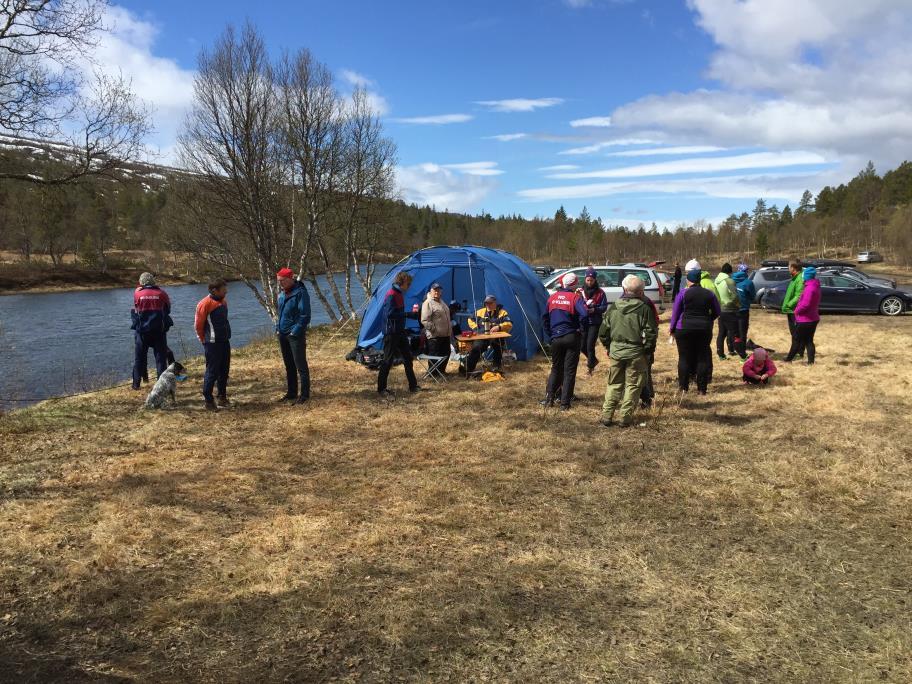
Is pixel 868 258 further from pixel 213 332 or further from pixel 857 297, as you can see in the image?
pixel 213 332

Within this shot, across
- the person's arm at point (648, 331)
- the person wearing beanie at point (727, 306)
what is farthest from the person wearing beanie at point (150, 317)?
the person wearing beanie at point (727, 306)

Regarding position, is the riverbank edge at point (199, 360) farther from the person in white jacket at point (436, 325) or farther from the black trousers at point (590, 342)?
the black trousers at point (590, 342)

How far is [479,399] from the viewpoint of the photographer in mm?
8352

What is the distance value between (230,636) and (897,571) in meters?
4.08

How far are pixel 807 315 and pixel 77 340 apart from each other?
936 inches

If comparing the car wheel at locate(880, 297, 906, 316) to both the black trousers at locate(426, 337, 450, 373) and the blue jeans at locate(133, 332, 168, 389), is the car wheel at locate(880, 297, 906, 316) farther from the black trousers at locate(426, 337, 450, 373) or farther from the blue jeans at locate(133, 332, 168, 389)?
the blue jeans at locate(133, 332, 168, 389)

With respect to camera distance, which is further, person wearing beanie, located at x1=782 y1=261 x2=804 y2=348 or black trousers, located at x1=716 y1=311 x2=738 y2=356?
black trousers, located at x1=716 y1=311 x2=738 y2=356

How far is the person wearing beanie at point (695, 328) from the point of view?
783 centimetres

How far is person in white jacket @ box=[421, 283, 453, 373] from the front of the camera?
9773 mm

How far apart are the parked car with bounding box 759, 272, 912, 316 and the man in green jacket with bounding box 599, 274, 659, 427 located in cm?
1417

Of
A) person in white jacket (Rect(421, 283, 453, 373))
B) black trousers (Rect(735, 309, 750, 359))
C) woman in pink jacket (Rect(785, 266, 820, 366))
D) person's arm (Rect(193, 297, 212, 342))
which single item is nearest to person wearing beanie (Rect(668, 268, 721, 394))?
woman in pink jacket (Rect(785, 266, 820, 366))

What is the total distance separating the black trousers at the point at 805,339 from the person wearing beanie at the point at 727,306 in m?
0.99

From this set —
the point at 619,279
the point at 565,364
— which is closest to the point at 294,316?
the point at 565,364

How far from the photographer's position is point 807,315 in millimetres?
9711
